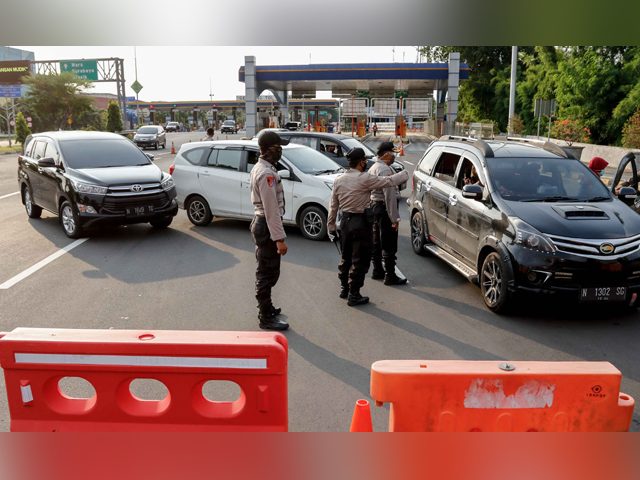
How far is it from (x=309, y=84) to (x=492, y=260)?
129 ft

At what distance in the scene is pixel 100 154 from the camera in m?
11.2

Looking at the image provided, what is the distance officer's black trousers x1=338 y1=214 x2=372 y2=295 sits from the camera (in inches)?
270

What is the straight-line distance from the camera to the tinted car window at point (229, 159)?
36.4 feet

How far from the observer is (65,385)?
16.1 feet

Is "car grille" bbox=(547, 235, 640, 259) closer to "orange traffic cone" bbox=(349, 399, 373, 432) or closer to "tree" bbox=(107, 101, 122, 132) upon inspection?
"orange traffic cone" bbox=(349, 399, 373, 432)

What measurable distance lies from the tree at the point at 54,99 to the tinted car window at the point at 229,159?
146 ft

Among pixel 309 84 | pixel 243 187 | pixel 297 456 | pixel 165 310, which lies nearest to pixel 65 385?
pixel 165 310

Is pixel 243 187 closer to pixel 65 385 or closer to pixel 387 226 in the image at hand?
pixel 387 226

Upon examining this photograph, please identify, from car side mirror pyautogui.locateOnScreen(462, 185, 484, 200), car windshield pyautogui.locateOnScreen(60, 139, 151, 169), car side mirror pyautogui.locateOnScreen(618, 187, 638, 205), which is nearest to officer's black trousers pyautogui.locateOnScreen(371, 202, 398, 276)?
car side mirror pyautogui.locateOnScreen(462, 185, 484, 200)

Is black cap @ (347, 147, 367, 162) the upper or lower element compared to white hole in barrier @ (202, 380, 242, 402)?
upper

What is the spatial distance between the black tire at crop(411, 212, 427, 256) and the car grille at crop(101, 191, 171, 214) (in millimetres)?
4379

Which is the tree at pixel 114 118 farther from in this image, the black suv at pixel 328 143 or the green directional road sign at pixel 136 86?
the black suv at pixel 328 143

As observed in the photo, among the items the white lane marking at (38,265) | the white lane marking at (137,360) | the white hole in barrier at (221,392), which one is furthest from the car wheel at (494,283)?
the white lane marking at (38,265)

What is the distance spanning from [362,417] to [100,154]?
30.3 feet
